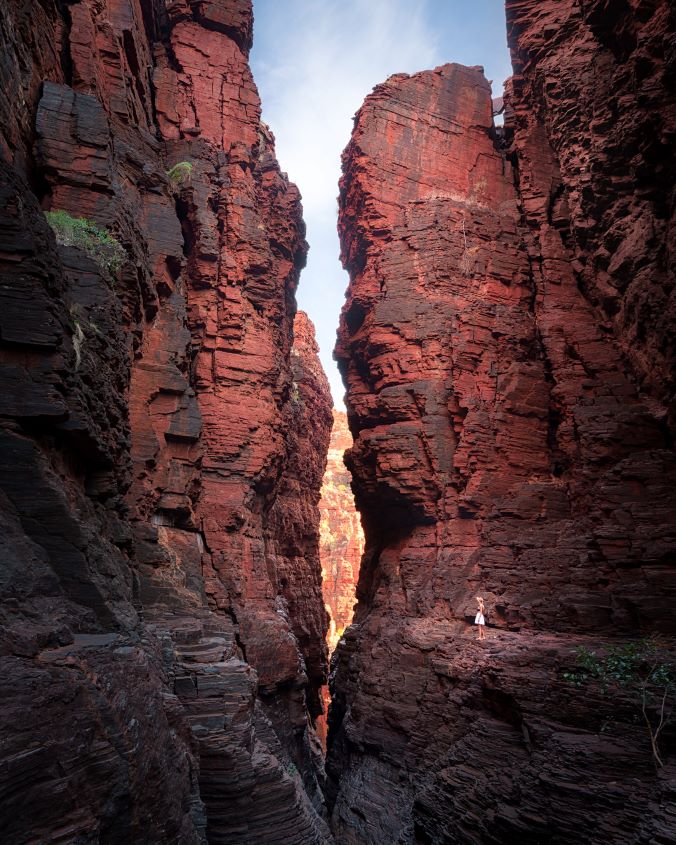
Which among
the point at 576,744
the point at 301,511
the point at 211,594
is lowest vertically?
the point at 576,744

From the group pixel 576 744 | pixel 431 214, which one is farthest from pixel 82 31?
pixel 576 744

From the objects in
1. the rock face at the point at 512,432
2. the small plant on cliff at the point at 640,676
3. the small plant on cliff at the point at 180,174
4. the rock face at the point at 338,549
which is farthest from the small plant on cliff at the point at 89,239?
the rock face at the point at 338,549

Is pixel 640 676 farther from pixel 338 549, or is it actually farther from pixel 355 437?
pixel 338 549

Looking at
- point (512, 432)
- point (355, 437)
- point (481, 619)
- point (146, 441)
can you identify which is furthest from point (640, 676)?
point (355, 437)

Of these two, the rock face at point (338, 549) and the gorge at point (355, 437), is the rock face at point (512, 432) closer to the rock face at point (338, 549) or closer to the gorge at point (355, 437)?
the gorge at point (355, 437)

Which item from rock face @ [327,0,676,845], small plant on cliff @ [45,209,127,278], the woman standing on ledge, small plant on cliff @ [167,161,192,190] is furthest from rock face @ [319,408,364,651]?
small plant on cliff @ [45,209,127,278]

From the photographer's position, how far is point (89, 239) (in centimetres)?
1185

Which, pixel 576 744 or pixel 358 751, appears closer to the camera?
pixel 576 744

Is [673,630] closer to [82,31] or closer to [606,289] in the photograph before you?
[606,289]

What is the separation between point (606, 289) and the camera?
57.1ft

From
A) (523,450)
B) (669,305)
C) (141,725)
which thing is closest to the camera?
(141,725)

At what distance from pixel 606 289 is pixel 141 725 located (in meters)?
16.3

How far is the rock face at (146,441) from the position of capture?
6.56m

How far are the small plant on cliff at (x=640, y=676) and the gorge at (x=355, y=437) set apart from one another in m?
0.12
